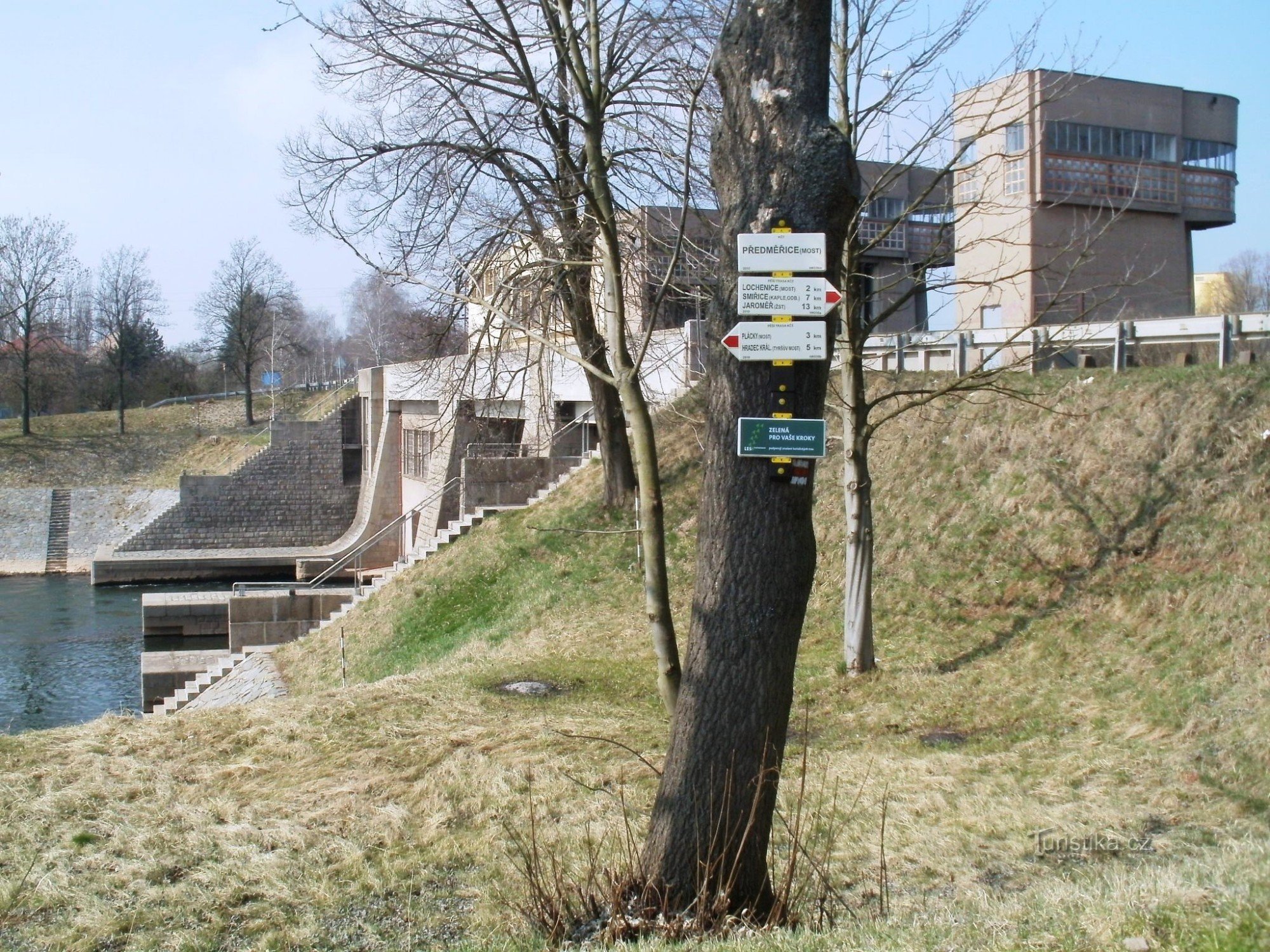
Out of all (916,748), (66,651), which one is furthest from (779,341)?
(66,651)

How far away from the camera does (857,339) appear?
10945mm

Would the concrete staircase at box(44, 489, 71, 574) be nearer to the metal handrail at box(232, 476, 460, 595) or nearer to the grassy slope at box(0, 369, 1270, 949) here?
the metal handrail at box(232, 476, 460, 595)

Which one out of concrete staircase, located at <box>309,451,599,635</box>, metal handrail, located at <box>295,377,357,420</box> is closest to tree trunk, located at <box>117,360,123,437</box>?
metal handrail, located at <box>295,377,357,420</box>

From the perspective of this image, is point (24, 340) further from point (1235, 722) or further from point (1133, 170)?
point (1235, 722)

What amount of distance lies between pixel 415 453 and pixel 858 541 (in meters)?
31.2

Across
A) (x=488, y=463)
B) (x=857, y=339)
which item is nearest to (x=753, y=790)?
(x=857, y=339)

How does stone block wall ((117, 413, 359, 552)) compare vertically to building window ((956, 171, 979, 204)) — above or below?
below

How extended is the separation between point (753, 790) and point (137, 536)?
43571 mm

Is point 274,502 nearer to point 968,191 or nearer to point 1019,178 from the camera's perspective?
point 1019,178

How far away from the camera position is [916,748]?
28.8 feet

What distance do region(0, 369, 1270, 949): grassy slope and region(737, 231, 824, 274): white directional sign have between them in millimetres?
2532

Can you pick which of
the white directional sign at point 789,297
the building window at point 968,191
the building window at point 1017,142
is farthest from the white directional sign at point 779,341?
the building window at point 1017,142

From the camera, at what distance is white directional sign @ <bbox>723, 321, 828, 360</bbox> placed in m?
4.61

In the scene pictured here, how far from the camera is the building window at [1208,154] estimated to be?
1203 inches
